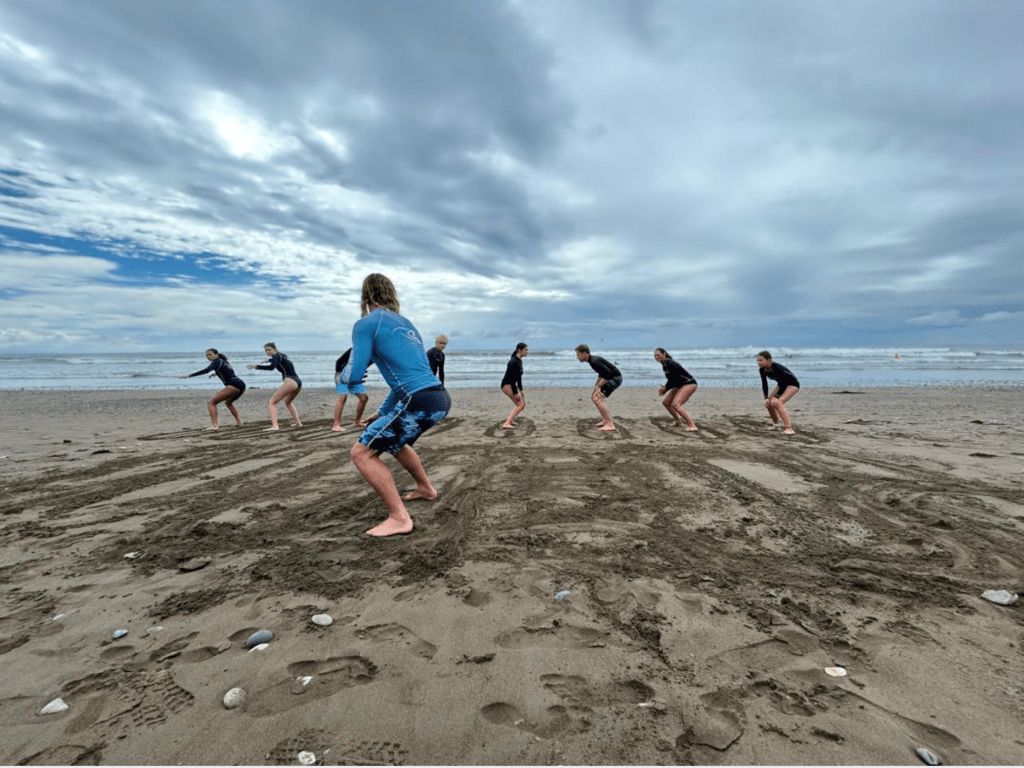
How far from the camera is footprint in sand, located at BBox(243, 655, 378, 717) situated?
2.18 metres

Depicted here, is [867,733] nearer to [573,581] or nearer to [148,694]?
[573,581]

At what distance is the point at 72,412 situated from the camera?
14.4 meters

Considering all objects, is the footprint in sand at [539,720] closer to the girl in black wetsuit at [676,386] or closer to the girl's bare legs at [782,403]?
the girl in black wetsuit at [676,386]

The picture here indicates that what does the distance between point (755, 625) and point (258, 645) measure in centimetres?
285

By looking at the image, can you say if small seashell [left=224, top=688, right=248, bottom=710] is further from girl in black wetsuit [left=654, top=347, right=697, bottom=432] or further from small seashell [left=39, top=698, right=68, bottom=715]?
girl in black wetsuit [left=654, top=347, right=697, bottom=432]

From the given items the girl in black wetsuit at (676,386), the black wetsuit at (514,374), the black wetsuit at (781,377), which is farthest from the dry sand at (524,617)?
the black wetsuit at (514,374)

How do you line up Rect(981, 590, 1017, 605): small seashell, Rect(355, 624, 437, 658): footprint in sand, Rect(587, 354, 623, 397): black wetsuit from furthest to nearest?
1. Rect(587, 354, 623, 397): black wetsuit
2. Rect(981, 590, 1017, 605): small seashell
3. Rect(355, 624, 437, 658): footprint in sand

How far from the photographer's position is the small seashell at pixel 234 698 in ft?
7.14

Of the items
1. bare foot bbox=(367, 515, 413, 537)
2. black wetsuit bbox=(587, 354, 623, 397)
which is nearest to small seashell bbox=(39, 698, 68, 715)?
bare foot bbox=(367, 515, 413, 537)

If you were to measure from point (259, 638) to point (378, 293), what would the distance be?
2809mm

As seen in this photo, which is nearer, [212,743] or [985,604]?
[212,743]

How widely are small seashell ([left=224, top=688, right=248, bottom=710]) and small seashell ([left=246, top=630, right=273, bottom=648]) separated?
356 mm

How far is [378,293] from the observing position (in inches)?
169

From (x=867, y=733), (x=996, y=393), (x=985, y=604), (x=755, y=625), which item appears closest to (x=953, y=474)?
(x=985, y=604)
